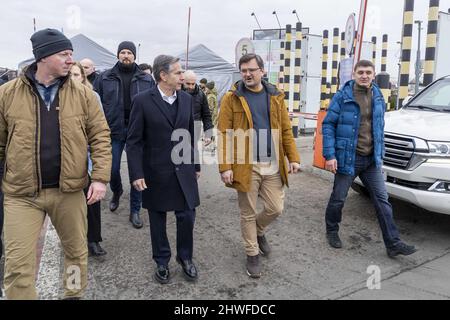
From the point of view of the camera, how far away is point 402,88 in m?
8.74

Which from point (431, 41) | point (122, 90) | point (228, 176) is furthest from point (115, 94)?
point (431, 41)

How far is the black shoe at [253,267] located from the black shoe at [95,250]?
1.37 m

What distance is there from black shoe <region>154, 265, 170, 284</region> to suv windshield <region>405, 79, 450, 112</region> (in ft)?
12.4

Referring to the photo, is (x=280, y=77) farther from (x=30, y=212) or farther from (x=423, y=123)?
(x=30, y=212)

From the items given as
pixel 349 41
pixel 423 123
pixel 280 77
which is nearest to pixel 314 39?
pixel 280 77

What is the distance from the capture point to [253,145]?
371cm

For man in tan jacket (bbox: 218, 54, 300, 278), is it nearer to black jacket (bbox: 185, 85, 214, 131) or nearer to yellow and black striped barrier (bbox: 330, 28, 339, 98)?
black jacket (bbox: 185, 85, 214, 131)

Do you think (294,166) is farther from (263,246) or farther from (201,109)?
(201,109)

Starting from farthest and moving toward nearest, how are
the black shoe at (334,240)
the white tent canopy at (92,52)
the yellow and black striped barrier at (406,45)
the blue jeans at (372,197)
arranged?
the white tent canopy at (92,52), the yellow and black striped barrier at (406,45), the black shoe at (334,240), the blue jeans at (372,197)

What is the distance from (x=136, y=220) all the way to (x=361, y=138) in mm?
2570

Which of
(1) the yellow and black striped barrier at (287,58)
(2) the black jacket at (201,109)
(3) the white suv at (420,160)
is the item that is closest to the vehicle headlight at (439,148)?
(3) the white suv at (420,160)

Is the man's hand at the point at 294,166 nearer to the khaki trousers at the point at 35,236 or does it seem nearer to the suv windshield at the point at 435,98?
the khaki trousers at the point at 35,236

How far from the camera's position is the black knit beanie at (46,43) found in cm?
270

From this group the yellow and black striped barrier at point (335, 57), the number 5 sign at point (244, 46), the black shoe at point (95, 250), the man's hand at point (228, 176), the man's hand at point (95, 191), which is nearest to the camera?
the man's hand at point (95, 191)
